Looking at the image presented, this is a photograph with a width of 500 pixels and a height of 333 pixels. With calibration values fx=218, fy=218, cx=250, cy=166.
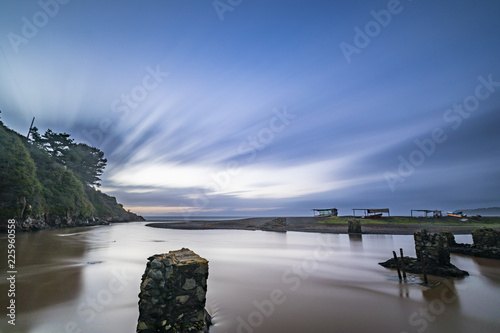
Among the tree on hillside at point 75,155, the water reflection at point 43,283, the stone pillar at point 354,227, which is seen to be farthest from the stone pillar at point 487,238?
the tree on hillside at point 75,155

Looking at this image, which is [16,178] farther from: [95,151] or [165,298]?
[95,151]

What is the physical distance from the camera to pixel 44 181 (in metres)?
44.1

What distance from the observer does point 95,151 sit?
82.7 m

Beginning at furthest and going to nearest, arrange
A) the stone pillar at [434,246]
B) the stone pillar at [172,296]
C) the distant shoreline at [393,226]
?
the distant shoreline at [393,226] → the stone pillar at [434,246] → the stone pillar at [172,296]

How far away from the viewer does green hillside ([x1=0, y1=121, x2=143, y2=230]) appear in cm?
3347

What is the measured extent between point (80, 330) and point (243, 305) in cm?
478

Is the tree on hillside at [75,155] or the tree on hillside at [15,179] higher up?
the tree on hillside at [75,155]

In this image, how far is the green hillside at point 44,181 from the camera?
3347 cm

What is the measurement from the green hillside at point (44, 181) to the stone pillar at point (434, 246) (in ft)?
164

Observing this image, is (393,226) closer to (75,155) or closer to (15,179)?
(15,179)

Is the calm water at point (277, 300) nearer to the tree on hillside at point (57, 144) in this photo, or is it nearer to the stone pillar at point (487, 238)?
the stone pillar at point (487, 238)

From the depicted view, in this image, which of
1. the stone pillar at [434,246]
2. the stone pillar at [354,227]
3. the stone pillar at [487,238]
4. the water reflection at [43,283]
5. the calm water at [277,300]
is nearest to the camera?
the calm water at [277,300]

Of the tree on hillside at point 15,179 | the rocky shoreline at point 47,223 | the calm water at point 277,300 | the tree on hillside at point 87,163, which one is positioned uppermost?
the tree on hillside at point 87,163

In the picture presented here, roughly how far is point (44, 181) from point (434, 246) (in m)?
61.2
